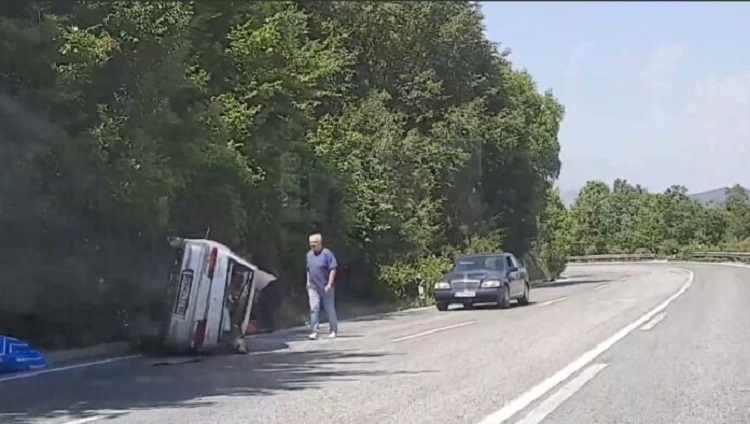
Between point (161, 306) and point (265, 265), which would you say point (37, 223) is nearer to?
point (161, 306)

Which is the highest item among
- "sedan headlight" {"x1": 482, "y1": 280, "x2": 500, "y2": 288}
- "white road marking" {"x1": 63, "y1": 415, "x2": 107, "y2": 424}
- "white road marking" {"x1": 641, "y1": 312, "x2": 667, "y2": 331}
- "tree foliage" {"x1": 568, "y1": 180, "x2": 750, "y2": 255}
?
"tree foliage" {"x1": 568, "y1": 180, "x2": 750, "y2": 255}

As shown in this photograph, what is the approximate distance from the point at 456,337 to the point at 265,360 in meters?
4.23

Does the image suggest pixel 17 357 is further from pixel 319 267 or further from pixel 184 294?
pixel 319 267

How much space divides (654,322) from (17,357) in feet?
39.6

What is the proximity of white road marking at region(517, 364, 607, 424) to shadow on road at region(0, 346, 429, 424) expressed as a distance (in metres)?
2.10

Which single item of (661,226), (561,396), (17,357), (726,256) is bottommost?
(17,357)

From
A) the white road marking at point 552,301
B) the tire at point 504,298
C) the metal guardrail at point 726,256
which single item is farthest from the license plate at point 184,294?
the metal guardrail at point 726,256

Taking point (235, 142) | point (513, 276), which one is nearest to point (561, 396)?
point (235, 142)

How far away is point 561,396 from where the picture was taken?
11.1 meters

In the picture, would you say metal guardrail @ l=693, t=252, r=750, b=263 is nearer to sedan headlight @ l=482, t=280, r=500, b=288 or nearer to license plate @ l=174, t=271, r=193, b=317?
sedan headlight @ l=482, t=280, r=500, b=288

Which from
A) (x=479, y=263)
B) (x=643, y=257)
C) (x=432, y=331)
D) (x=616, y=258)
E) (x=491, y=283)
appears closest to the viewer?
(x=432, y=331)

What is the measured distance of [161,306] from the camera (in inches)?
683

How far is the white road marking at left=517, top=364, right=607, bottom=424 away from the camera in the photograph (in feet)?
32.0

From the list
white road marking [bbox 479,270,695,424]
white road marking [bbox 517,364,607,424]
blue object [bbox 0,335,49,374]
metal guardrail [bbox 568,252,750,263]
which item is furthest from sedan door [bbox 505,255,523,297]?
metal guardrail [bbox 568,252,750,263]
